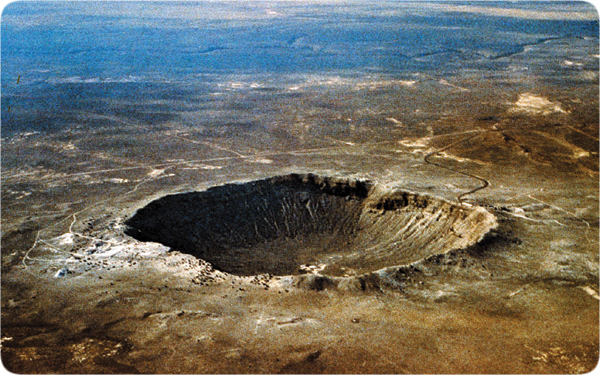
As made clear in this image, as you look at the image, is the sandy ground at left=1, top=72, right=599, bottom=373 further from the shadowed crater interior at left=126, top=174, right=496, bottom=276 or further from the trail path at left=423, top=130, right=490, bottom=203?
the shadowed crater interior at left=126, top=174, right=496, bottom=276

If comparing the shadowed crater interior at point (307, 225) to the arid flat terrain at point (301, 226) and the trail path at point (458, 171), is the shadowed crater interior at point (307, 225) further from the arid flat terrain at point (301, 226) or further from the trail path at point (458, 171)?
the trail path at point (458, 171)

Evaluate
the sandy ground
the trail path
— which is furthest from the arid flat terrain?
the trail path

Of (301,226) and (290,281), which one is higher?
(290,281)

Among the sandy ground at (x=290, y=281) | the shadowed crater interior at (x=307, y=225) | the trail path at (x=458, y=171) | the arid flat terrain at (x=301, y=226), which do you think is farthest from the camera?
the trail path at (x=458, y=171)

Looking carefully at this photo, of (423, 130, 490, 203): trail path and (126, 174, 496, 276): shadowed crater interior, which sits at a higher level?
(423, 130, 490, 203): trail path

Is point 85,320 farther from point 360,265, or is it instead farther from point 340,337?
point 360,265

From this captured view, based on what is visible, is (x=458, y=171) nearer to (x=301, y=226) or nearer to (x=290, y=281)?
(x=301, y=226)

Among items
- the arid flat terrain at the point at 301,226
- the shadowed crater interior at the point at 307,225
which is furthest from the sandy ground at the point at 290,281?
the shadowed crater interior at the point at 307,225

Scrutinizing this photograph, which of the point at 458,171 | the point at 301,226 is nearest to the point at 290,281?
the point at 301,226
